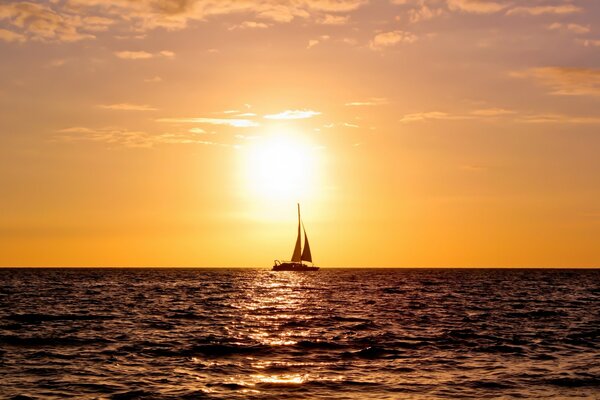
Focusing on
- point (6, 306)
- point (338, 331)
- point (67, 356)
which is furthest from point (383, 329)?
point (6, 306)

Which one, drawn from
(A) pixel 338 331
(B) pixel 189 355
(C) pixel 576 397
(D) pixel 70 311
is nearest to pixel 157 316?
(D) pixel 70 311

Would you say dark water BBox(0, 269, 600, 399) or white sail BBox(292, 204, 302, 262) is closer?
dark water BBox(0, 269, 600, 399)

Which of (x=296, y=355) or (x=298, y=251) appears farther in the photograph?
(x=298, y=251)

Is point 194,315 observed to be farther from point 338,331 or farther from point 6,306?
point 6,306

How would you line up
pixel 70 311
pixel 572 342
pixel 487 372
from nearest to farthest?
pixel 487 372, pixel 572 342, pixel 70 311

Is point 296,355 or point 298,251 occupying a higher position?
point 298,251

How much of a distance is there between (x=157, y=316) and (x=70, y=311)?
9437mm

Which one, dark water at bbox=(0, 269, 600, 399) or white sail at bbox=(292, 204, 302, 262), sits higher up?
white sail at bbox=(292, 204, 302, 262)

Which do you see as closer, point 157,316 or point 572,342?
point 572,342

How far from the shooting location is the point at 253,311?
62125 mm

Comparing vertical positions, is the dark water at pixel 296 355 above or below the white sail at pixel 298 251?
below

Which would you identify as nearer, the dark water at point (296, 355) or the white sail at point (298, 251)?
the dark water at point (296, 355)

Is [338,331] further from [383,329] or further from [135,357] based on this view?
[135,357]

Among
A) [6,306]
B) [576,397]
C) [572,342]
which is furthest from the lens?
[6,306]
